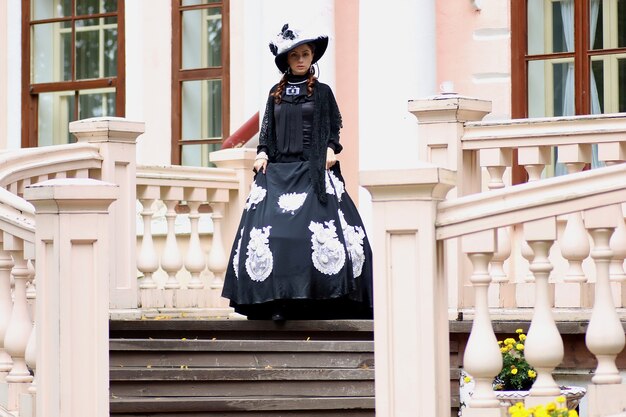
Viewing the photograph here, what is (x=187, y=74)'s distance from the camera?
1123 cm

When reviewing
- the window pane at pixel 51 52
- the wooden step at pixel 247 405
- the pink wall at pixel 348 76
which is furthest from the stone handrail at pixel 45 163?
the window pane at pixel 51 52

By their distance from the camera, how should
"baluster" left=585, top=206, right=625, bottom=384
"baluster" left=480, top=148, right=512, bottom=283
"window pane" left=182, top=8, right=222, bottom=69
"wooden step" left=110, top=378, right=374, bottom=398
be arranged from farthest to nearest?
1. "window pane" left=182, top=8, right=222, bottom=69
2. "baluster" left=480, top=148, right=512, bottom=283
3. "wooden step" left=110, top=378, right=374, bottom=398
4. "baluster" left=585, top=206, right=625, bottom=384

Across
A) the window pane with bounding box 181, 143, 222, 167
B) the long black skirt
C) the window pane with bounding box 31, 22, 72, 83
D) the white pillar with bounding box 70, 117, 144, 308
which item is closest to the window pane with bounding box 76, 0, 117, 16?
the window pane with bounding box 31, 22, 72, 83

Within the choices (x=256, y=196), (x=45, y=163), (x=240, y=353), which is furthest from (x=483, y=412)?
(x=45, y=163)

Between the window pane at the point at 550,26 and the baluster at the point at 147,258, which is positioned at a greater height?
the window pane at the point at 550,26

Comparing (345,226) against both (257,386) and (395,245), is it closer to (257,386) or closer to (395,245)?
(257,386)

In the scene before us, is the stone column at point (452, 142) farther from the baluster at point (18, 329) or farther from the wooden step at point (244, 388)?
the baluster at point (18, 329)

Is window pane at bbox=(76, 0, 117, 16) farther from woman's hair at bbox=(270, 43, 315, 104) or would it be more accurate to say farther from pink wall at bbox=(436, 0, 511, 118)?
woman's hair at bbox=(270, 43, 315, 104)

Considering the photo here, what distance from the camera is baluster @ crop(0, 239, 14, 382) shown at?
6055 mm

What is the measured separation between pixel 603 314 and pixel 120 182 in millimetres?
4002

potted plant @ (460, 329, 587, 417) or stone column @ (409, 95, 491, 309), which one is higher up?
stone column @ (409, 95, 491, 309)

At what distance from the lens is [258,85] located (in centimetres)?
1052

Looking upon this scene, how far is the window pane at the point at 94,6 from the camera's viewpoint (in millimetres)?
11705

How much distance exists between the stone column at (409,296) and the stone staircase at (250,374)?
1.32m
